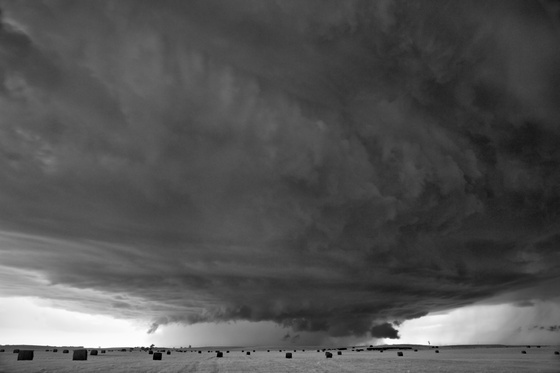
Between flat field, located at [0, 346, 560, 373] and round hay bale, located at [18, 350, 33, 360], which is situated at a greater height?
round hay bale, located at [18, 350, 33, 360]

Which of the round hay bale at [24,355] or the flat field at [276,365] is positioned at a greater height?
the round hay bale at [24,355]

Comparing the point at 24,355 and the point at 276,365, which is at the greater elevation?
the point at 24,355

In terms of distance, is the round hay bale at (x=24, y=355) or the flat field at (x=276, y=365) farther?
the round hay bale at (x=24, y=355)

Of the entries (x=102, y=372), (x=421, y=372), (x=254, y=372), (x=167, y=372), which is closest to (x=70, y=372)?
(x=102, y=372)

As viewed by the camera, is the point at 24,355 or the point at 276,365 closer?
the point at 276,365

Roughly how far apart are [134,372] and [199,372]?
7.39 m

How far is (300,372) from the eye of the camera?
160ft

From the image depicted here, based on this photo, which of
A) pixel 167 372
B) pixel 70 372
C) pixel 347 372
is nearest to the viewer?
pixel 70 372

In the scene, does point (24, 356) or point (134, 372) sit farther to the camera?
point (24, 356)

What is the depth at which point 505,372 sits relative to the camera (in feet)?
159

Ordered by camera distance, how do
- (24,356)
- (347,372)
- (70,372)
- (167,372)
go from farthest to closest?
1. (24,356)
2. (347,372)
3. (167,372)
4. (70,372)

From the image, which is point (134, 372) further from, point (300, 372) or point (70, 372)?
point (300, 372)

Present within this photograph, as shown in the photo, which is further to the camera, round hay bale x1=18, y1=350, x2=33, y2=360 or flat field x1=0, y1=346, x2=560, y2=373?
round hay bale x1=18, y1=350, x2=33, y2=360

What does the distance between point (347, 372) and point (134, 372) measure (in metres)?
25.5
